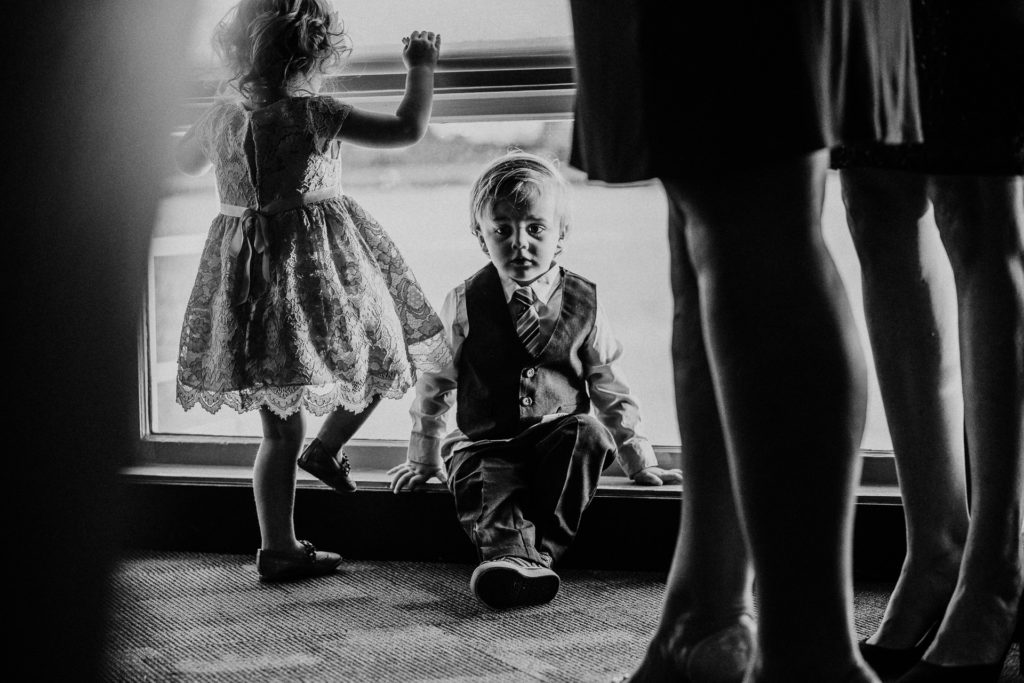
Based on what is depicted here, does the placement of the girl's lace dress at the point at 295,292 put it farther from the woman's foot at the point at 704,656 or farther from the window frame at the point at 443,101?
the woman's foot at the point at 704,656

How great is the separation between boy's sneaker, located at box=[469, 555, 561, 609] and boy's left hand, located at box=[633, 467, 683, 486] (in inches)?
13.1

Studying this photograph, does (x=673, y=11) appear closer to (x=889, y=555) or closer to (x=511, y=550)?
(x=511, y=550)

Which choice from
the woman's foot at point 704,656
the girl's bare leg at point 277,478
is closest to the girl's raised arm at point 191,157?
the girl's bare leg at point 277,478

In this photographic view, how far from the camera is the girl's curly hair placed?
1687 millimetres

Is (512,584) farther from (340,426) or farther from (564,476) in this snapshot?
(340,426)

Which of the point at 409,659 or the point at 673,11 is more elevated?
the point at 673,11

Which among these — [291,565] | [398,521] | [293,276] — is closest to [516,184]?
[293,276]

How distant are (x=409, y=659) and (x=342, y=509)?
0.63m

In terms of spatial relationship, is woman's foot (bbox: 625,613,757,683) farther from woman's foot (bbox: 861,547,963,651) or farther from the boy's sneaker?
the boy's sneaker

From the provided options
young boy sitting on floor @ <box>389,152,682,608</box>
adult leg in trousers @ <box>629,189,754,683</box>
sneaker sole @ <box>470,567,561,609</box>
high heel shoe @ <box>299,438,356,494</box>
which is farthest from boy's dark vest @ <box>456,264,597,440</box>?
adult leg in trousers @ <box>629,189,754,683</box>

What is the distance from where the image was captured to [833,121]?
621mm

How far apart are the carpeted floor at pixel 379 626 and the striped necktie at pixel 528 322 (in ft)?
1.37

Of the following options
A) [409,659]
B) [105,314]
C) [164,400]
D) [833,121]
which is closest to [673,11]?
[833,121]

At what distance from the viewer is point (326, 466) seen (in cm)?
169
